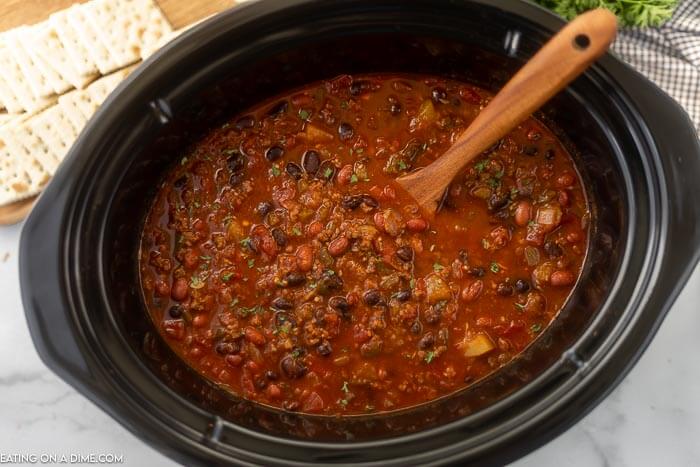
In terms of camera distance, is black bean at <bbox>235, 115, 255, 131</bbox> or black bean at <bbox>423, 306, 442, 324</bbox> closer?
black bean at <bbox>423, 306, 442, 324</bbox>

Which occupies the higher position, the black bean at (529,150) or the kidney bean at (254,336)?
the black bean at (529,150)

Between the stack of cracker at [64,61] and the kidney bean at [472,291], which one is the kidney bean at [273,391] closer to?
the kidney bean at [472,291]

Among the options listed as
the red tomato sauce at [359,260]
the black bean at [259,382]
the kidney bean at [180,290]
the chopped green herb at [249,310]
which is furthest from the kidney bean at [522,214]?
the kidney bean at [180,290]

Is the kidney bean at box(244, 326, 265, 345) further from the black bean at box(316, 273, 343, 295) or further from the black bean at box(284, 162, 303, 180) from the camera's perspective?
the black bean at box(284, 162, 303, 180)

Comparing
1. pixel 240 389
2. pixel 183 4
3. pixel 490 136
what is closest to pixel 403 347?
pixel 240 389

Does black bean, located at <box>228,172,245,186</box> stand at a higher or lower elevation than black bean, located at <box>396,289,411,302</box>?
higher

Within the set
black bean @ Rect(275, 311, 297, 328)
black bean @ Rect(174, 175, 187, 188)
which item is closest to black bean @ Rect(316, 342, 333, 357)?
black bean @ Rect(275, 311, 297, 328)
